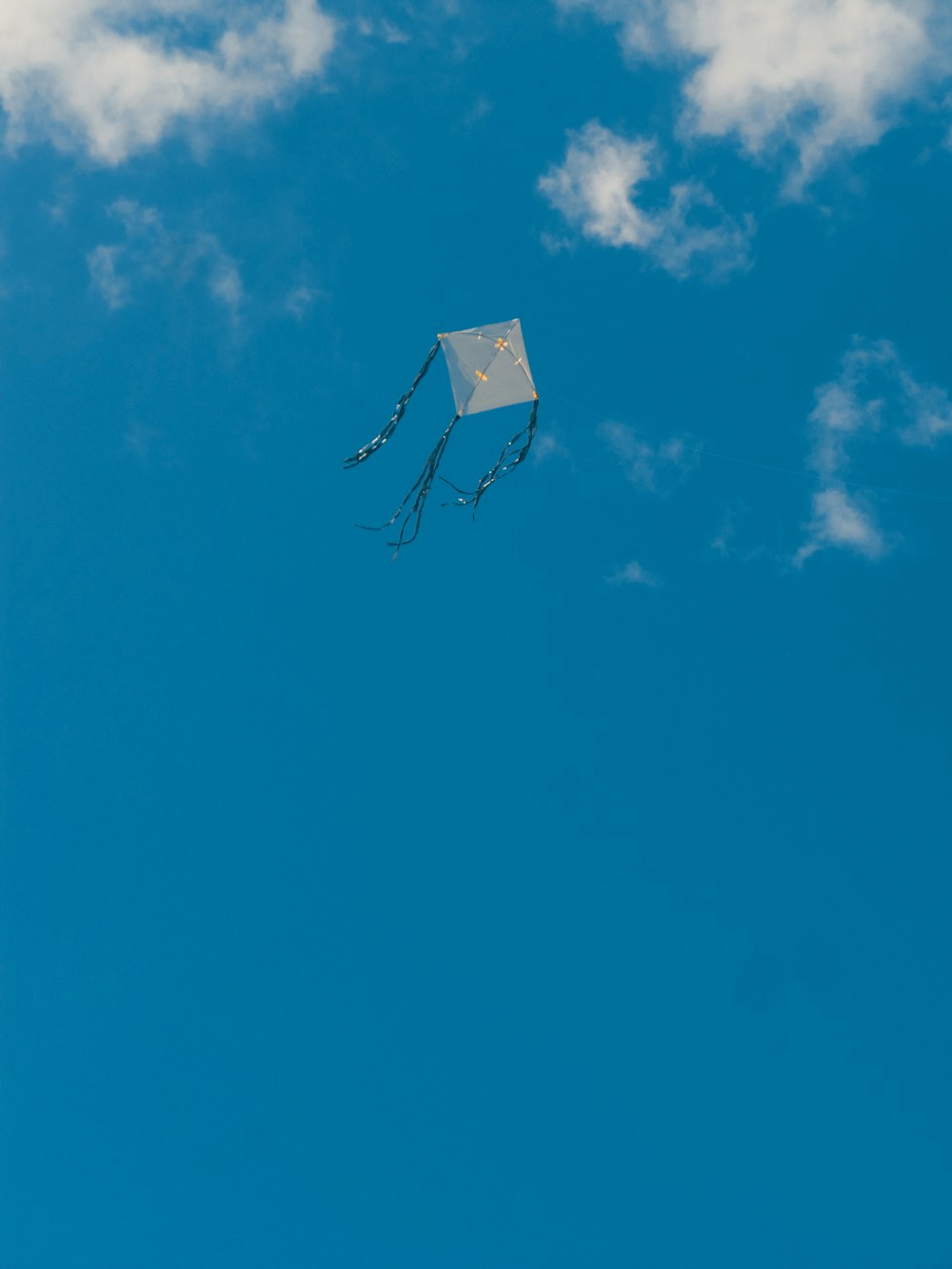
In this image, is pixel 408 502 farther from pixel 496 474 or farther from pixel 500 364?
pixel 500 364

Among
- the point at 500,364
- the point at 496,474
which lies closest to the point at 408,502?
the point at 496,474

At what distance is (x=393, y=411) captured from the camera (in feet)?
158

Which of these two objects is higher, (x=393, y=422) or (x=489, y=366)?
(x=489, y=366)

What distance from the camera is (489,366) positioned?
43.8m

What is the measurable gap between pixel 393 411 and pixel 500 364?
652 cm

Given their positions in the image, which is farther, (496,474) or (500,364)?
(496,474)

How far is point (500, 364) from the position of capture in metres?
43.9

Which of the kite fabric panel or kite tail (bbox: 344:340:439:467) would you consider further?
kite tail (bbox: 344:340:439:467)

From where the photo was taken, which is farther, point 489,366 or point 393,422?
point 393,422

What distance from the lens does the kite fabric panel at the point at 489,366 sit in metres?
43.5

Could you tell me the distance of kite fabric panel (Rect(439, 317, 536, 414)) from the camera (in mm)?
43531

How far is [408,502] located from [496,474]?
4256 mm

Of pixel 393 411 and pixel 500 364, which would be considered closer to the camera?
pixel 500 364

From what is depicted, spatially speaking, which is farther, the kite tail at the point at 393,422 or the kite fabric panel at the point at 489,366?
the kite tail at the point at 393,422
